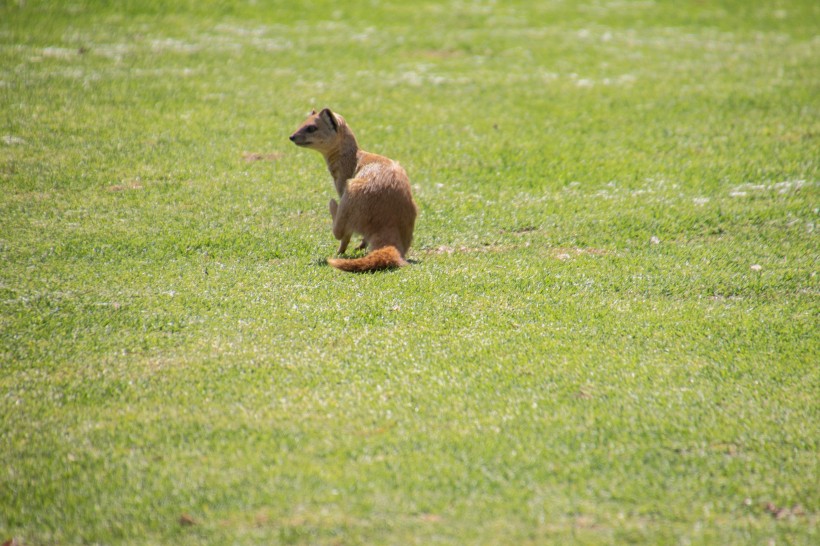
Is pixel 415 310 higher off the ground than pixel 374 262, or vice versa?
pixel 374 262

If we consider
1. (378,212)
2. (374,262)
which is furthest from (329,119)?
(374,262)

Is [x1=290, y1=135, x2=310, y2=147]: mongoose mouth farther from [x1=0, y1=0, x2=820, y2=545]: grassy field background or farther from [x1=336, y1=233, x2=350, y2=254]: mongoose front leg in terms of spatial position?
[x1=336, y1=233, x2=350, y2=254]: mongoose front leg

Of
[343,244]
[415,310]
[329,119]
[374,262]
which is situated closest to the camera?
[415,310]

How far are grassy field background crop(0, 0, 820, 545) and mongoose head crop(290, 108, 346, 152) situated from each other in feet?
3.05

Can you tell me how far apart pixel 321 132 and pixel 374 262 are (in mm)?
1898

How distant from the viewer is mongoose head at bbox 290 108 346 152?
8.73 metres

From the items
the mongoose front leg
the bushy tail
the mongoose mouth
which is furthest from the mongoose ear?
the bushy tail

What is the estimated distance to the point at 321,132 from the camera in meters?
8.75

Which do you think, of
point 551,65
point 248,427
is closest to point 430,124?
point 551,65

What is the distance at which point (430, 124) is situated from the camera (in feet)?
41.0

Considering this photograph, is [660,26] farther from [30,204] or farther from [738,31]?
[30,204]

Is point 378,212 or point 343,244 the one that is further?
point 343,244

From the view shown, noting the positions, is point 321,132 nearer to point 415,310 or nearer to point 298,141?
point 298,141

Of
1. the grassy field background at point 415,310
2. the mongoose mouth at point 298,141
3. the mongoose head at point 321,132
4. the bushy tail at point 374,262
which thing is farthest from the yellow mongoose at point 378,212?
the mongoose mouth at point 298,141
